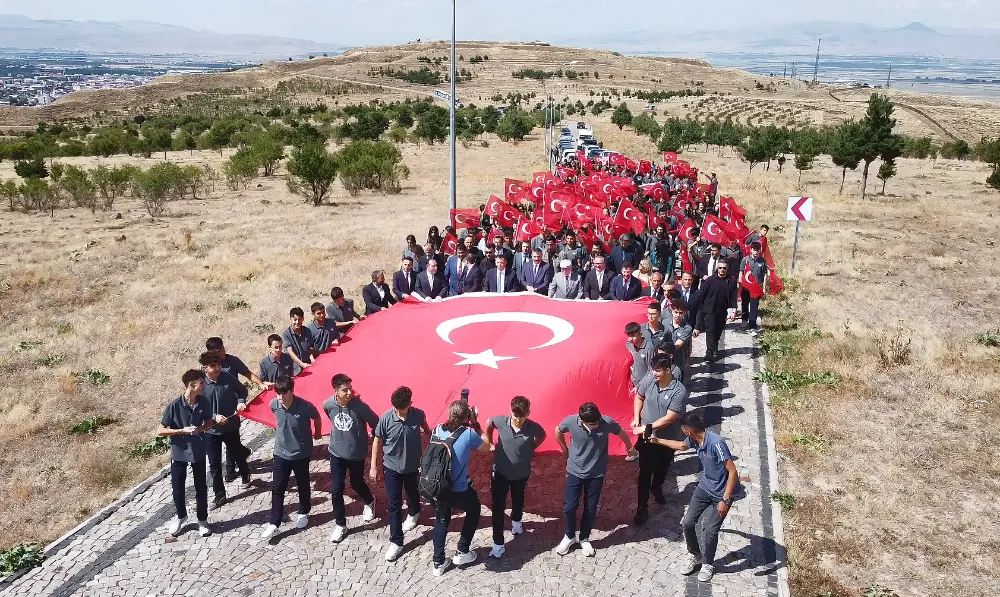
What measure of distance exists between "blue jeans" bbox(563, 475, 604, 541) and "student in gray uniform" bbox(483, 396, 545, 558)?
1.40ft

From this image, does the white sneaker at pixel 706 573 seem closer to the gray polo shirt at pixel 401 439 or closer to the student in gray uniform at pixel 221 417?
the gray polo shirt at pixel 401 439

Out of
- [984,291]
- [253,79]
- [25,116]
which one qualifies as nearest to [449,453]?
[984,291]

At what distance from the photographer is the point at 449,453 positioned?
6.14 meters

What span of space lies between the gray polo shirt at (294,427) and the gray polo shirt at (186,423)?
0.71m

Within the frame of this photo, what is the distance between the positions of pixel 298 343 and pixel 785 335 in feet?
29.2

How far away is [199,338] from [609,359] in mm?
9183

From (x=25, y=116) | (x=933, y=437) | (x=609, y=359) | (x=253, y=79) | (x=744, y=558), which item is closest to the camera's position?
(x=744, y=558)

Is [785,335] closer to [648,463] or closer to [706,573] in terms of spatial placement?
[648,463]

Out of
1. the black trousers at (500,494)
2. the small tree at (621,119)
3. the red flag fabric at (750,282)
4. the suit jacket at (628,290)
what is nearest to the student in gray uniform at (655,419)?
the black trousers at (500,494)

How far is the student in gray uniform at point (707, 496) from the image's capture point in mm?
6020

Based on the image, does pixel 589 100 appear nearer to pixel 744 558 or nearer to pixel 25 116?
pixel 25 116

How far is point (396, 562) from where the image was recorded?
6.82 metres

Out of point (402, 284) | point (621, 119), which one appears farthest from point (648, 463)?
point (621, 119)

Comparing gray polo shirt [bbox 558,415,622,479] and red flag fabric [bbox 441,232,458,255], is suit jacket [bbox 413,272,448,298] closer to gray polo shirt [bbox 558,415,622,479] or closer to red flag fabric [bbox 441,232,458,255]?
red flag fabric [bbox 441,232,458,255]
